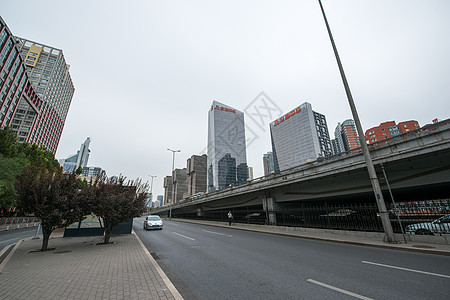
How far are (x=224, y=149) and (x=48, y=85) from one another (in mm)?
91060

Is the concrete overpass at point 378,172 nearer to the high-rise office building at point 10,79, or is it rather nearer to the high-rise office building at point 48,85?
the high-rise office building at point 10,79

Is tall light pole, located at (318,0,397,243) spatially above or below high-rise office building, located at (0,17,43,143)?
below

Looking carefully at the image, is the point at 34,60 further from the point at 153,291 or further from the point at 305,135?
the point at 305,135

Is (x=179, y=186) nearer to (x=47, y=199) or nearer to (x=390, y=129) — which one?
(x=390, y=129)

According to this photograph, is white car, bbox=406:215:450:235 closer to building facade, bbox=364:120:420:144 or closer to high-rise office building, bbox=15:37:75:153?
high-rise office building, bbox=15:37:75:153

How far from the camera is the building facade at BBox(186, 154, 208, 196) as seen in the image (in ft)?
449

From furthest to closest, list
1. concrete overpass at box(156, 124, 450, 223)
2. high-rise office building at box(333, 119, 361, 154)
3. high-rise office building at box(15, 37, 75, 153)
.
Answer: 1. high-rise office building at box(333, 119, 361, 154)
2. high-rise office building at box(15, 37, 75, 153)
3. concrete overpass at box(156, 124, 450, 223)

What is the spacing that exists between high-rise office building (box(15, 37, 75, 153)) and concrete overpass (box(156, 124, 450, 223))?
9361cm

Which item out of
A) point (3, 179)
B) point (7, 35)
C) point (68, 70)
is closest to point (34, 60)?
point (68, 70)

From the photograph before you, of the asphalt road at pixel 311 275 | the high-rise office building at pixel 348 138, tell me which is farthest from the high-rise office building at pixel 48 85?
the high-rise office building at pixel 348 138

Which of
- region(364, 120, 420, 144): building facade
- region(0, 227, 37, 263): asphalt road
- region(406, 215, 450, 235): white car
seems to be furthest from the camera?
region(364, 120, 420, 144): building facade

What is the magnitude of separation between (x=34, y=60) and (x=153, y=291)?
12881cm

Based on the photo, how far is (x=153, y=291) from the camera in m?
4.21

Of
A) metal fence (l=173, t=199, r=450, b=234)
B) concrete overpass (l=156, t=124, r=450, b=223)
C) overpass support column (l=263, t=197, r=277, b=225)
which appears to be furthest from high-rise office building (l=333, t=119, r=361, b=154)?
concrete overpass (l=156, t=124, r=450, b=223)
